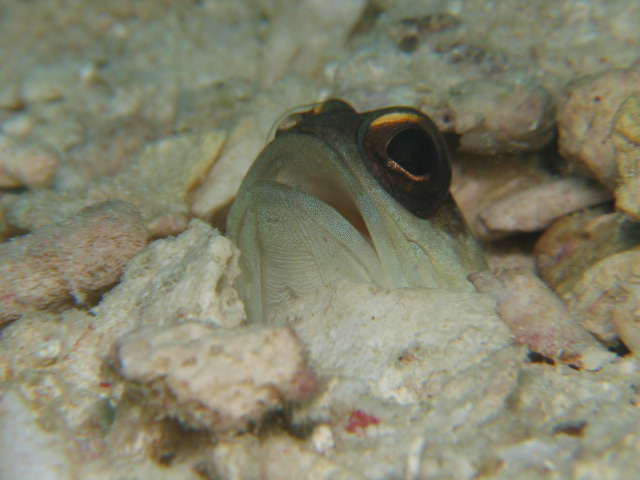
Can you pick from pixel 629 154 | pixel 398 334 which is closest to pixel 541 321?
pixel 398 334

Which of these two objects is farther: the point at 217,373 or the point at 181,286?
the point at 181,286

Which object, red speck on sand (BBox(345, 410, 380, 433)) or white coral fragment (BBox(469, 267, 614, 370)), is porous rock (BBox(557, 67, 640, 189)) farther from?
red speck on sand (BBox(345, 410, 380, 433))

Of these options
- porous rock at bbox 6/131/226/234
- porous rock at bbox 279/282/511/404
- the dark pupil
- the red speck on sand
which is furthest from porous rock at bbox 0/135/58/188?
the red speck on sand

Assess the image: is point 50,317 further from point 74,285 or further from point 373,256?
point 373,256

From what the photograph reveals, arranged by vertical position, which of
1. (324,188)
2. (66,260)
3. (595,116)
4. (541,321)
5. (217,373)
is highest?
(595,116)

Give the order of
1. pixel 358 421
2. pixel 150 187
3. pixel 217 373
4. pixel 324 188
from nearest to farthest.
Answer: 1. pixel 217 373
2. pixel 358 421
3. pixel 324 188
4. pixel 150 187

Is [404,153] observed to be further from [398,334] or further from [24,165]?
[24,165]

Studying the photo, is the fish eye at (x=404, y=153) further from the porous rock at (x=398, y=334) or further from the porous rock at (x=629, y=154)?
the porous rock at (x=629, y=154)

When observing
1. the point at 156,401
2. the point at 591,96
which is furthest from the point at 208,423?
the point at 591,96
